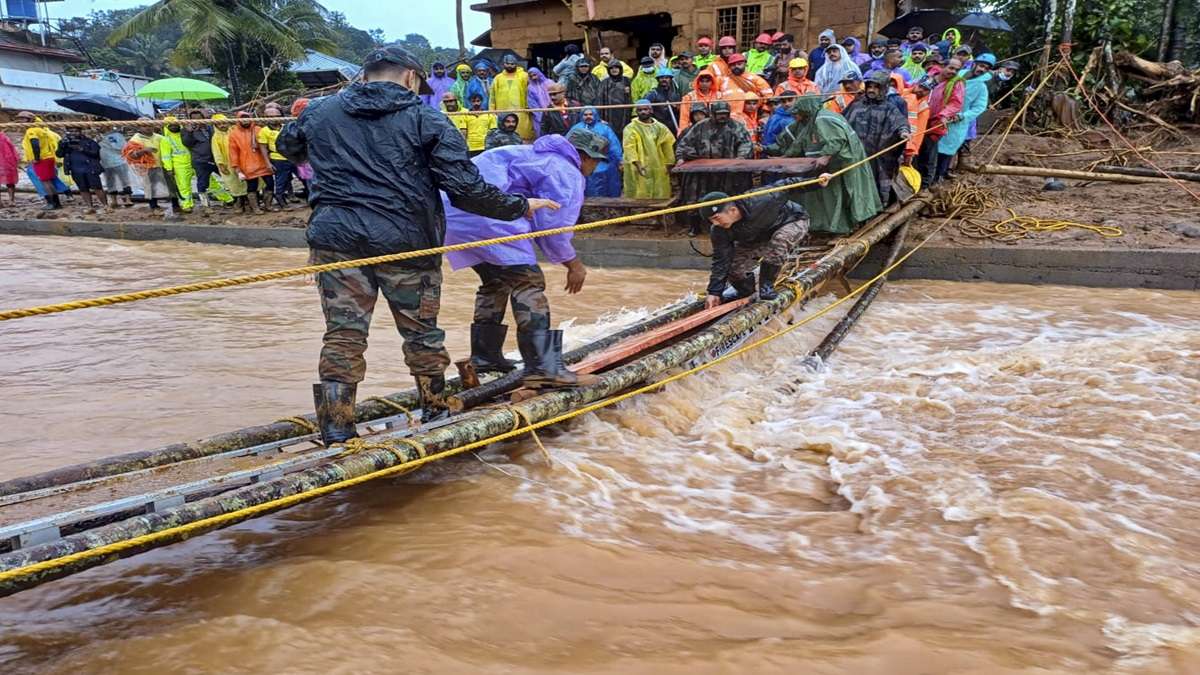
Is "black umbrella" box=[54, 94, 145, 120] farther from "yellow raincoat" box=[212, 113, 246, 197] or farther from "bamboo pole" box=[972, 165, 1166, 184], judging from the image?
"bamboo pole" box=[972, 165, 1166, 184]

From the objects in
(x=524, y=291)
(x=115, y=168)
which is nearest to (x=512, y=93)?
(x=115, y=168)

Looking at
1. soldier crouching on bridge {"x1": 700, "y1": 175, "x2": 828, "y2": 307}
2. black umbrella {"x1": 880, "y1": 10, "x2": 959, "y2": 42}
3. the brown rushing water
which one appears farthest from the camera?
black umbrella {"x1": 880, "y1": 10, "x2": 959, "y2": 42}

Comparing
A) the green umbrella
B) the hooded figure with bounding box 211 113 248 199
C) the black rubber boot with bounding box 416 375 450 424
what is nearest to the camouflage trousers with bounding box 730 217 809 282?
the black rubber boot with bounding box 416 375 450 424

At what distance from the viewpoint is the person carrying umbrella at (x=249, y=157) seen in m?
12.2

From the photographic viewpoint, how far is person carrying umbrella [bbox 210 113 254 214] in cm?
1239

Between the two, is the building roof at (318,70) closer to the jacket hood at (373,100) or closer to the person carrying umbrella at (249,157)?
the person carrying umbrella at (249,157)

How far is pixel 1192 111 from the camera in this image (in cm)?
1107

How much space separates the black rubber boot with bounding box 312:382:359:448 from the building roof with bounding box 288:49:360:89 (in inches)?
837

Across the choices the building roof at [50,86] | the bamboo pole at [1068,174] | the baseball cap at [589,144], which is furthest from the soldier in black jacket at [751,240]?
the building roof at [50,86]

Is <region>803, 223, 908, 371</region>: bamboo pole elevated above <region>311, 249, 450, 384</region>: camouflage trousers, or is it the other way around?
<region>311, 249, 450, 384</region>: camouflage trousers

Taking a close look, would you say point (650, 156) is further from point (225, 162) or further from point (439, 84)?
point (225, 162)

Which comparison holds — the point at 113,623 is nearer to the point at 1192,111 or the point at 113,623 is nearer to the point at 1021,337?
the point at 1021,337

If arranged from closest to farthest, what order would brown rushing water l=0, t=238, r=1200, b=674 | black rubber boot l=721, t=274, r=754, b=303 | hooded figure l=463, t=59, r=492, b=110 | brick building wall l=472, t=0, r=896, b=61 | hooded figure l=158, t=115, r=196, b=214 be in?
brown rushing water l=0, t=238, r=1200, b=674
black rubber boot l=721, t=274, r=754, b=303
hooded figure l=463, t=59, r=492, b=110
hooded figure l=158, t=115, r=196, b=214
brick building wall l=472, t=0, r=896, b=61

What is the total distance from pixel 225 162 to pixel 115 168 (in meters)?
2.80
